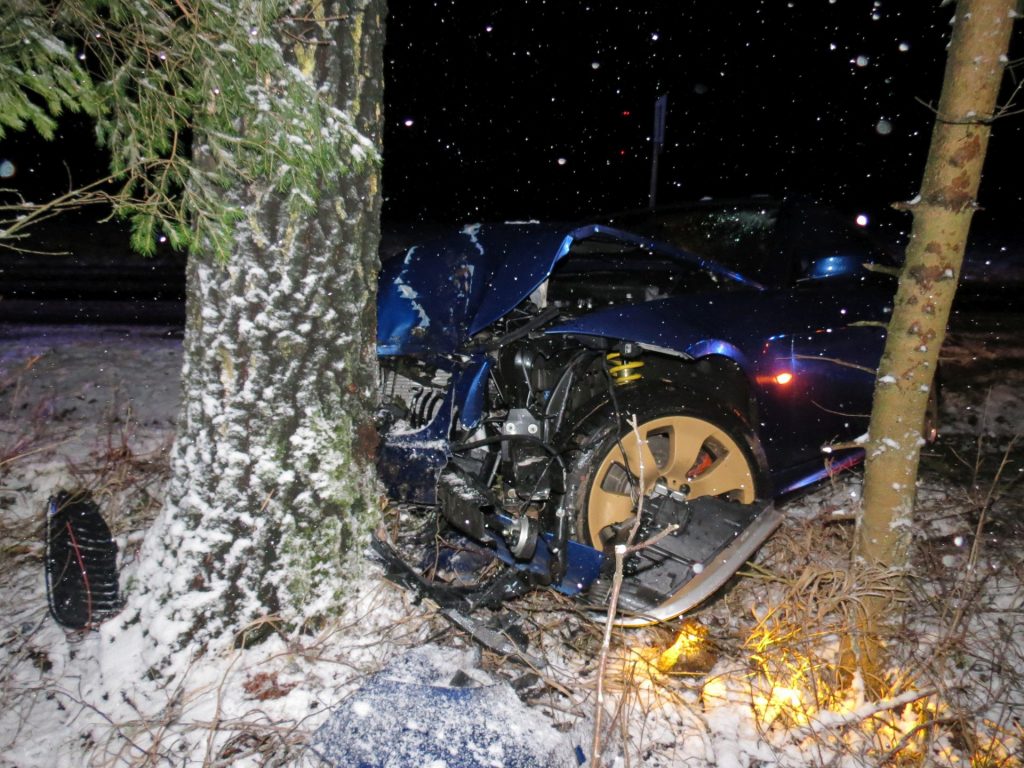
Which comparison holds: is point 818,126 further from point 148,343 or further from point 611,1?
point 148,343

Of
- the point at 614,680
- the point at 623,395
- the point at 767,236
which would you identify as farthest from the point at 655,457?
the point at 767,236

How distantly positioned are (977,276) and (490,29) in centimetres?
1834

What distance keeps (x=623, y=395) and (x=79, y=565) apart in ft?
7.75

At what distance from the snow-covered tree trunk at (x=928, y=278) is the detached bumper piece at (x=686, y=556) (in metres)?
0.42

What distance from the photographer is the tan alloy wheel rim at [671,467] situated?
2.69m

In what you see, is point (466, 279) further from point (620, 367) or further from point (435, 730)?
point (435, 730)

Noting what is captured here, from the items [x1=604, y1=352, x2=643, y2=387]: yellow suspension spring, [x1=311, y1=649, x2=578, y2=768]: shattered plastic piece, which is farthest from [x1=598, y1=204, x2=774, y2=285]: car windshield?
[x1=311, y1=649, x2=578, y2=768]: shattered plastic piece

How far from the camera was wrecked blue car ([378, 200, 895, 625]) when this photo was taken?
262 cm

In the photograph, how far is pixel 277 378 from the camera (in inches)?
92.9

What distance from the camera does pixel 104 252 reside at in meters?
12.9

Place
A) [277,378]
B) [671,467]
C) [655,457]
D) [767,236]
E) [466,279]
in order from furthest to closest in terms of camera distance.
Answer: [767,236] → [466,279] → [655,457] → [671,467] → [277,378]

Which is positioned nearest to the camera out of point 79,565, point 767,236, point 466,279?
point 79,565

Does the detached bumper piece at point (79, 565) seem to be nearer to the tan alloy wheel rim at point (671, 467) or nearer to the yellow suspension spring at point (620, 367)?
the tan alloy wheel rim at point (671, 467)

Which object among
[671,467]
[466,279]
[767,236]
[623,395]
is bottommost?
[671,467]
